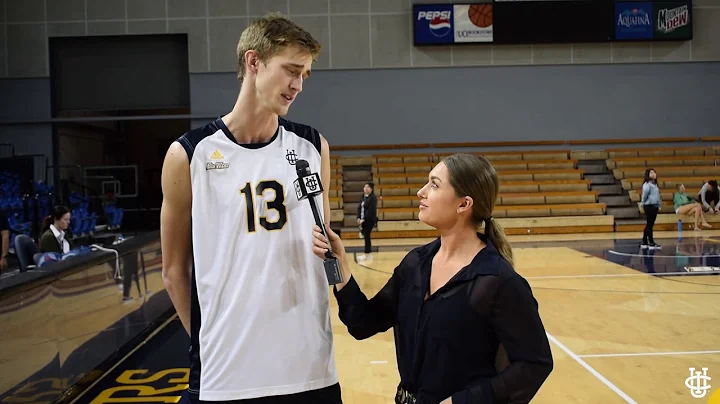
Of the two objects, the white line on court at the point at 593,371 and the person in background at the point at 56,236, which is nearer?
the white line on court at the point at 593,371

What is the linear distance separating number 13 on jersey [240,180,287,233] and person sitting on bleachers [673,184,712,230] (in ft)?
52.9

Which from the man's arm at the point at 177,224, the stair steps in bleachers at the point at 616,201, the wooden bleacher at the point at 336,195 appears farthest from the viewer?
the stair steps in bleachers at the point at 616,201

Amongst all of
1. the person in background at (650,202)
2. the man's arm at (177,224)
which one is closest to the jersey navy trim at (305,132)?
the man's arm at (177,224)

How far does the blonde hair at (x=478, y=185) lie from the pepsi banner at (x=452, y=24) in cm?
1692

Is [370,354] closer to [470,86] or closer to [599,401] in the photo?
[599,401]

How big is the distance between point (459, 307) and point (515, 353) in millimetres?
178

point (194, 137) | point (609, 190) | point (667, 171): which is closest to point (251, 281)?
point (194, 137)

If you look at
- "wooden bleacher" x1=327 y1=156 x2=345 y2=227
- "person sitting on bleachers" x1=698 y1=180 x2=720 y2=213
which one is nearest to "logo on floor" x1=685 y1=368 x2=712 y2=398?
"wooden bleacher" x1=327 y1=156 x2=345 y2=227

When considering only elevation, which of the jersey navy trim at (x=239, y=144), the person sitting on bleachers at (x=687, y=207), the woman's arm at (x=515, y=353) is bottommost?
the person sitting on bleachers at (x=687, y=207)

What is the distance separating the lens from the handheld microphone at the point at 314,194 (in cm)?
180

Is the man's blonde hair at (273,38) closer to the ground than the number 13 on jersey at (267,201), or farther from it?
farther from it

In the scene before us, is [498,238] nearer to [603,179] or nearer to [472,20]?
[472,20]

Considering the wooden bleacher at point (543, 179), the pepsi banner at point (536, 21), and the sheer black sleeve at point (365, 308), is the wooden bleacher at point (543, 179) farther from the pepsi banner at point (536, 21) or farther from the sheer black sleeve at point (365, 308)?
the sheer black sleeve at point (365, 308)

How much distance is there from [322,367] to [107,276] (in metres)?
4.28
